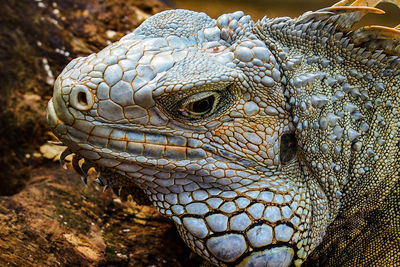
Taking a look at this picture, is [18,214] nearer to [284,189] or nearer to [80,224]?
[80,224]

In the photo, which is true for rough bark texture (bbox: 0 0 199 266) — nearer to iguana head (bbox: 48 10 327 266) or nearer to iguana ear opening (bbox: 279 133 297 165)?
iguana head (bbox: 48 10 327 266)

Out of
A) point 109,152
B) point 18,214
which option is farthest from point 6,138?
point 109,152

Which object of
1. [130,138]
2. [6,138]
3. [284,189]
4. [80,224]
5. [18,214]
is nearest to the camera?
[130,138]

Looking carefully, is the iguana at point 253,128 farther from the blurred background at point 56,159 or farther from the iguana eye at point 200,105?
the blurred background at point 56,159

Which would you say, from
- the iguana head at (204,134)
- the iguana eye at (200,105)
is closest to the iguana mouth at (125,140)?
the iguana head at (204,134)

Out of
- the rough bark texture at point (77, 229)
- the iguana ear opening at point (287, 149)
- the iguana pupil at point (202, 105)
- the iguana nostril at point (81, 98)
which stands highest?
the iguana nostril at point (81, 98)

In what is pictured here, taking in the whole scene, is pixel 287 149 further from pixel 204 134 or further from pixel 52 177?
pixel 52 177
